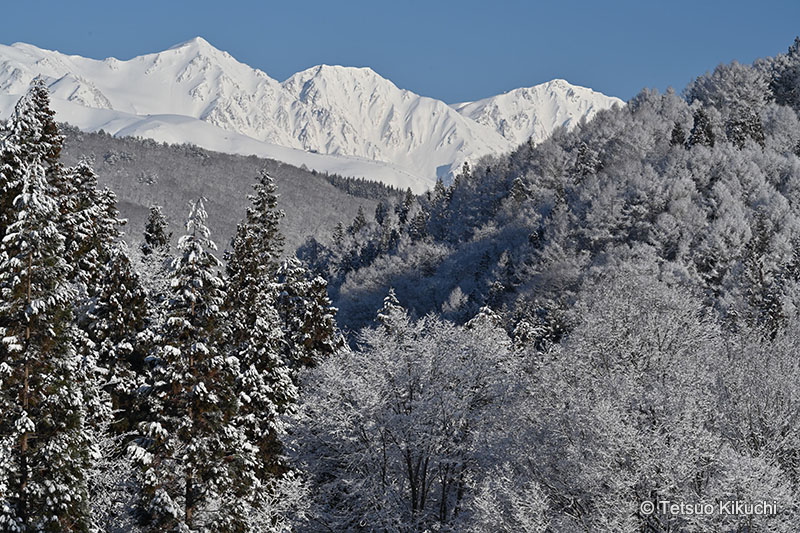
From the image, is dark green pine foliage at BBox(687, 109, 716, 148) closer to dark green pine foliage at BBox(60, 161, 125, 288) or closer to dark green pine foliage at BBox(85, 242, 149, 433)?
dark green pine foliage at BBox(60, 161, 125, 288)

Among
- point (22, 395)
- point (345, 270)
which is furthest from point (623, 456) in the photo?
point (345, 270)

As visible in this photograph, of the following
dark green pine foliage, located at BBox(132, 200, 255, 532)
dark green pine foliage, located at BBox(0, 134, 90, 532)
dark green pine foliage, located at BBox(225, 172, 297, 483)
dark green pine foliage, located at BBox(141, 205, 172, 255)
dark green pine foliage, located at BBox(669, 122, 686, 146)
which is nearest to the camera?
dark green pine foliage, located at BBox(0, 134, 90, 532)

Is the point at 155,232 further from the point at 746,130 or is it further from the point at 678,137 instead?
the point at 746,130

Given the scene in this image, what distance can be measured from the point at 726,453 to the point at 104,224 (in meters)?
→ 27.9

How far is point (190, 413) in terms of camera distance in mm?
22719

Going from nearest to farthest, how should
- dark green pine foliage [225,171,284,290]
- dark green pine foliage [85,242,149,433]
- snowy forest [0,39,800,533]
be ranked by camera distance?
snowy forest [0,39,800,533] < dark green pine foliage [85,242,149,433] < dark green pine foliage [225,171,284,290]

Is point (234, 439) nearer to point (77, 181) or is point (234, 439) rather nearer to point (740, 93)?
point (77, 181)

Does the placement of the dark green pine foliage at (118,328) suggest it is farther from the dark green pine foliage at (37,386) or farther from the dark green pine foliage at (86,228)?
the dark green pine foliage at (37,386)

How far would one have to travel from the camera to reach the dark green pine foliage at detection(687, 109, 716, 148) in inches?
4501

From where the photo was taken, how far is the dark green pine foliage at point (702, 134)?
114331 mm

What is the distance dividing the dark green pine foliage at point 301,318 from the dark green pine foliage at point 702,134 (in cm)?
8806

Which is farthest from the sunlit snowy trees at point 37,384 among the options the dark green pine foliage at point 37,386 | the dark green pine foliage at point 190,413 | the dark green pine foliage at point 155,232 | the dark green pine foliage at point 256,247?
the dark green pine foliage at point 155,232

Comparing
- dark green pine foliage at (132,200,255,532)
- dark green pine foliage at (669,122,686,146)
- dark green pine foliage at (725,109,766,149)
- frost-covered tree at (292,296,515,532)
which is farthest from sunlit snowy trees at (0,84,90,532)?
dark green pine foliage at (669,122,686,146)

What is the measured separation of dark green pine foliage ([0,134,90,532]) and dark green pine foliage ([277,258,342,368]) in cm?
1918
